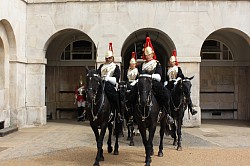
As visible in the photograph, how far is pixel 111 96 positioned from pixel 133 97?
24.5 inches

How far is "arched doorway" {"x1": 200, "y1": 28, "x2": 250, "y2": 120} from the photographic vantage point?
54.5ft

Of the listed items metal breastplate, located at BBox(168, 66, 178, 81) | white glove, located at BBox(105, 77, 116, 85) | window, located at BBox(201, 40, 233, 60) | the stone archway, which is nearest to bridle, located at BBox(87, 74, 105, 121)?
white glove, located at BBox(105, 77, 116, 85)

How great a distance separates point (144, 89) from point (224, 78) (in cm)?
1149

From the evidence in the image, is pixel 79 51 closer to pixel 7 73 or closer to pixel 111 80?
pixel 7 73

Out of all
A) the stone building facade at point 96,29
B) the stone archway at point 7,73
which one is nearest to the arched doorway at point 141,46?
the stone building facade at point 96,29

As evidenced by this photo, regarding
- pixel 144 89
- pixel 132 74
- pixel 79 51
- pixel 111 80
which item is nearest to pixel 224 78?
pixel 79 51

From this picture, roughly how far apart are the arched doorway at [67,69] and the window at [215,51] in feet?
19.6

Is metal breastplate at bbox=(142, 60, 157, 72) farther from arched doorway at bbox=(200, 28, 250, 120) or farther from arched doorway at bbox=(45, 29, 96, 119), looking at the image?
arched doorway at bbox=(200, 28, 250, 120)

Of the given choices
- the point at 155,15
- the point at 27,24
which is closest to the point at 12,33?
the point at 27,24

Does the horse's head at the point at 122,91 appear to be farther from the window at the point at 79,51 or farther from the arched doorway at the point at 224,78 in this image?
the arched doorway at the point at 224,78

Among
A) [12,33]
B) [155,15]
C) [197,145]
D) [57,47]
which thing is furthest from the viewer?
[57,47]

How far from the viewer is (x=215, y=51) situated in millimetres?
17297

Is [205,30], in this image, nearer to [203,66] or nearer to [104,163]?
[203,66]

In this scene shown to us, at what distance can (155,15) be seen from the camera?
13469 mm
